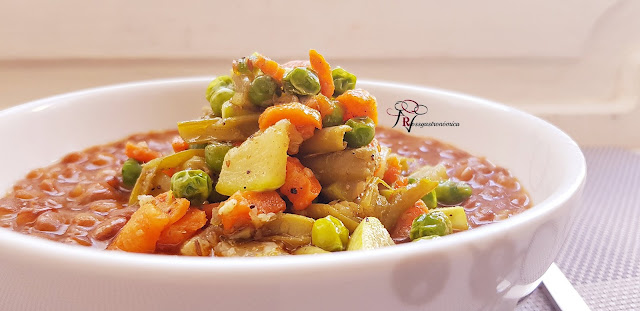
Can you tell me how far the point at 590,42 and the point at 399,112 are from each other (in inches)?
119

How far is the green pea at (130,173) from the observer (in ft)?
7.54

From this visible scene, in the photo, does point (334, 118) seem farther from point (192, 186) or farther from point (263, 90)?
point (192, 186)

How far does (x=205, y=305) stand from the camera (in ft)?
3.71

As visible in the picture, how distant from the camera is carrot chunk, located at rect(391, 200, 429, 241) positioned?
1.85 meters

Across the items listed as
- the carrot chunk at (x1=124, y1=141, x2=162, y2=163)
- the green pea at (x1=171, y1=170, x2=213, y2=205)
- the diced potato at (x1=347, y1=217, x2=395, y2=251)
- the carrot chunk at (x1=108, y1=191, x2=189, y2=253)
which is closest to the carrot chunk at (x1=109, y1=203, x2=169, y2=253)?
the carrot chunk at (x1=108, y1=191, x2=189, y2=253)

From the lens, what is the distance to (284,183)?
1.75 metres

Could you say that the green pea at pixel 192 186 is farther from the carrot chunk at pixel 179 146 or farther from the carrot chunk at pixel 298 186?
the carrot chunk at pixel 179 146

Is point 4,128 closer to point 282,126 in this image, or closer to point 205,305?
point 282,126

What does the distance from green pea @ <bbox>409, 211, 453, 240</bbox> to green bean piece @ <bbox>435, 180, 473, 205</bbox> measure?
0.38 meters

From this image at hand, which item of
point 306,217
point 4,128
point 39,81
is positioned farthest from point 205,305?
point 39,81

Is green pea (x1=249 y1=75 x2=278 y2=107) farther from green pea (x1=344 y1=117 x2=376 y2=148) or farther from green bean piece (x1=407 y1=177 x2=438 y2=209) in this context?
green bean piece (x1=407 y1=177 x2=438 y2=209)

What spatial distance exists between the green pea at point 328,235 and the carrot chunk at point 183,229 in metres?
0.35

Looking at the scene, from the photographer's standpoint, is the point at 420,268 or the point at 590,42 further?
the point at 590,42
